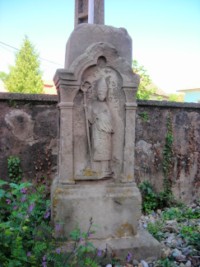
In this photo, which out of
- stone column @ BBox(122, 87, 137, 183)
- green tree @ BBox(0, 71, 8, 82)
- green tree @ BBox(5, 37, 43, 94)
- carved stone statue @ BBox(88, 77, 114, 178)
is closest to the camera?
carved stone statue @ BBox(88, 77, 114, 178)

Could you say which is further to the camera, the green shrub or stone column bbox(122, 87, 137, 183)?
the green shrub

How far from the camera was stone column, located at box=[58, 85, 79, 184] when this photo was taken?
9.38 feet

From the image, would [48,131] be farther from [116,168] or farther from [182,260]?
[182,260]

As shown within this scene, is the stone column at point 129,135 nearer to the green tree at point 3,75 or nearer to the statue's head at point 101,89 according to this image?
the statue's head at point 101,89

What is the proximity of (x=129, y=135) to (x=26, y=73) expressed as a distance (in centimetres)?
1881

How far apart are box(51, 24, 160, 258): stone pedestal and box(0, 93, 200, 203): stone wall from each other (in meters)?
1.66

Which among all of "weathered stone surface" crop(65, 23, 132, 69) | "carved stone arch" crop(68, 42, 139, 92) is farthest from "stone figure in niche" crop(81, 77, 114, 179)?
"weathered stone surface" crop(65, 23, 132, 69)

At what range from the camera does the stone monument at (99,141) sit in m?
2.87

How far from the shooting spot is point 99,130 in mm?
2951

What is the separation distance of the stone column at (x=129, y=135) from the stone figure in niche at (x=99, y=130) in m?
0.19

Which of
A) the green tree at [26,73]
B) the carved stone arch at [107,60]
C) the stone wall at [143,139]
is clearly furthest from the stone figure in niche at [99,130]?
the green tree at [26,73]

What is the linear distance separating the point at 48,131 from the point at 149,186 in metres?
2.06

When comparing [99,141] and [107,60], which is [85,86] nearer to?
[107,60]

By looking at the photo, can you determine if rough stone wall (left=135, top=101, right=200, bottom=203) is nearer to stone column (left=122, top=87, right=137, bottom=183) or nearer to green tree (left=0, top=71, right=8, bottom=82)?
stone column (left=122, top=87, right=137, bottom=183)
